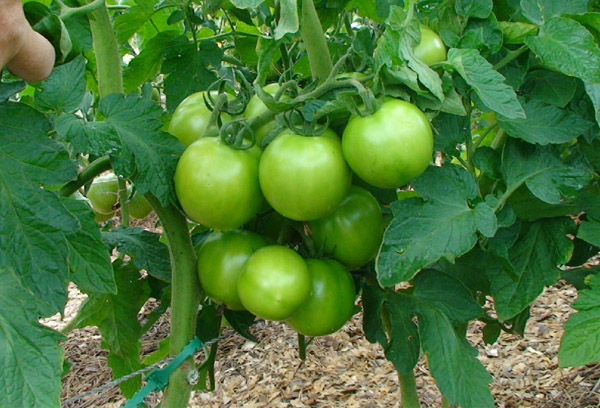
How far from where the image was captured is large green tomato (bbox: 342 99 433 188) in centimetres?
68

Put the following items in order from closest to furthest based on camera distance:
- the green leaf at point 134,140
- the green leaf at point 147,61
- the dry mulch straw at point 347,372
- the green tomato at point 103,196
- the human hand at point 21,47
Answer: the human hand at point 21,47
the green leaf at point 134,140
the green leaf at point 147,61
the green tomato at point 103,196
the dry mulch straw at point 347,372

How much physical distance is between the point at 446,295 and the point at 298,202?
1.10ft

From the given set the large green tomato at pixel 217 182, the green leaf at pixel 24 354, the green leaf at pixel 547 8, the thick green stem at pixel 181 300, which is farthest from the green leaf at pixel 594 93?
the green leaf at pixel 24 354

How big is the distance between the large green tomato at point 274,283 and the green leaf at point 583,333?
1.17ft

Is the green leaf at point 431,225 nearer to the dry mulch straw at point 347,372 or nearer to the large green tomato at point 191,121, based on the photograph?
the large green tomato at point 191,121

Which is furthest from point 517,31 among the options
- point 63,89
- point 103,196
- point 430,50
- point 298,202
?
point 103,196

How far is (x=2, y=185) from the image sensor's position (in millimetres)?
691

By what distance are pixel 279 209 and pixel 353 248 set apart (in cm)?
16

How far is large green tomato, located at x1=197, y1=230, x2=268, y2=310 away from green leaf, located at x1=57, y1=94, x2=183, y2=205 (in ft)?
0.34

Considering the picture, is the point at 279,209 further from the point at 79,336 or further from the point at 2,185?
the point at 79,336

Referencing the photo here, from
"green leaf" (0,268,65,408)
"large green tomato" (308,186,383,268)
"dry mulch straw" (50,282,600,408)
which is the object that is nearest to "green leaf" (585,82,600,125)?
"large green tomato" (308,186,383,268)

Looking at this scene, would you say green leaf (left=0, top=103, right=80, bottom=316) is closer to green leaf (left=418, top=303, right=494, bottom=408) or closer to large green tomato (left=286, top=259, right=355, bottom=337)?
large green tomato (left=286, top=259, right=355, bottom=337)

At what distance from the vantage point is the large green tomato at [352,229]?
2.85 ft

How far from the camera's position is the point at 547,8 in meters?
0.82
